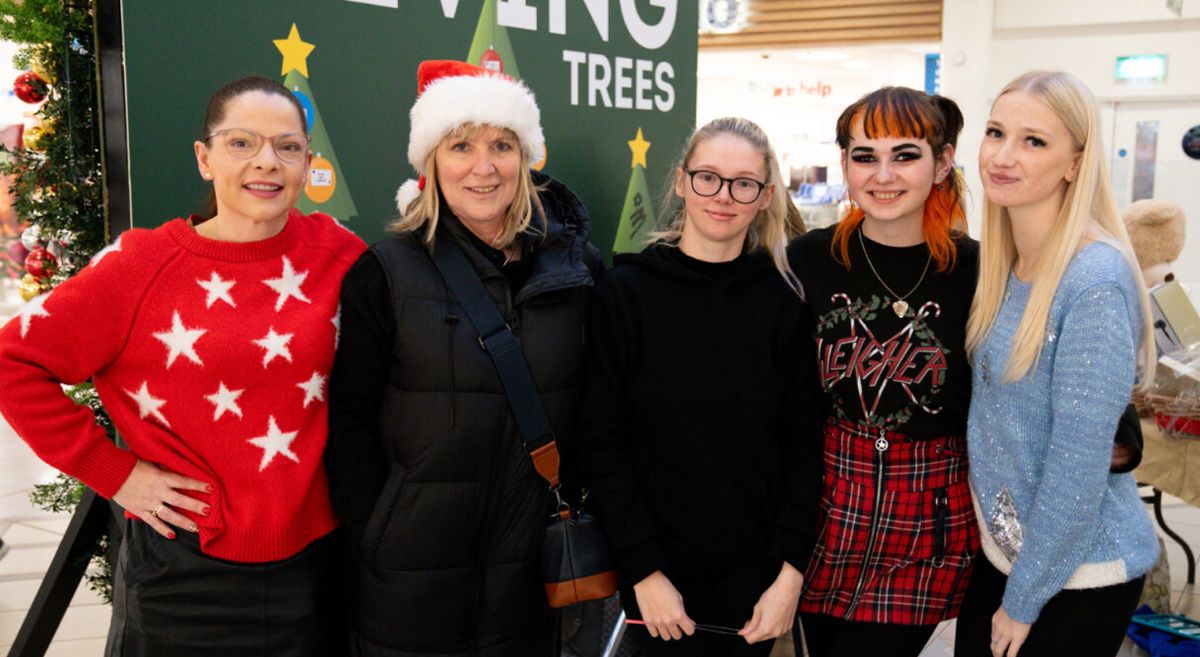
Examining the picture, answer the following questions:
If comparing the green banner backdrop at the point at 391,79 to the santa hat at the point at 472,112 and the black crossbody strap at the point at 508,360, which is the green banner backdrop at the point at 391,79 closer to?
the santa hat at the point at 472,112

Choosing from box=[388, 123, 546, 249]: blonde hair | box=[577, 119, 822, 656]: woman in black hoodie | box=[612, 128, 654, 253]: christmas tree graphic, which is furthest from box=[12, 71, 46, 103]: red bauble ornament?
box=[612, 128, 654, 253]: christmas tree graphic

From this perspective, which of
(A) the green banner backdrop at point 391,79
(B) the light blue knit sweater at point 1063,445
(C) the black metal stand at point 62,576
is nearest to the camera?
(B) the light blue knit sweater at point 1063,445

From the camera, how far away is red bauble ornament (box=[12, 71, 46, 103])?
97.2 inches

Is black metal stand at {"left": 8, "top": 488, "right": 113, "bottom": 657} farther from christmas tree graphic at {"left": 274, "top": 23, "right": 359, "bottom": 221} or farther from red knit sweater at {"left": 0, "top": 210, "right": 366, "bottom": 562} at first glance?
christmas tree graphic at {"left": 274, "top": 23, "right": 359, "bottom": 221}

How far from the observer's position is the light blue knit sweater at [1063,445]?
5.60 ft

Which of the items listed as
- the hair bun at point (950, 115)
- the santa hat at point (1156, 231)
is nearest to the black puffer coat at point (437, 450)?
the hair bun at point (950, 115)

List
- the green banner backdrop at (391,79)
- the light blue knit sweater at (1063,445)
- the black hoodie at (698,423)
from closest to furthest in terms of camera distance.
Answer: the light blue knit sweater at (1063,445)
the black hoodie at (698,423)
the green banner backdrop at (391,79)

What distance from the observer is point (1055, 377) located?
1756 mm

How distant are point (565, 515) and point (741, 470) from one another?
387 millimetres

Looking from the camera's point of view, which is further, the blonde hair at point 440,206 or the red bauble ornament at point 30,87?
the red bauble ornament at point 30,87

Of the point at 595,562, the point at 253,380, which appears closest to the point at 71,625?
the point at 253,380

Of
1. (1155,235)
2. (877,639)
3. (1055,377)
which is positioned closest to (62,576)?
(877,639)

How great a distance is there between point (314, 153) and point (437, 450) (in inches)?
48.1

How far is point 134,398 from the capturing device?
6.13 ft
